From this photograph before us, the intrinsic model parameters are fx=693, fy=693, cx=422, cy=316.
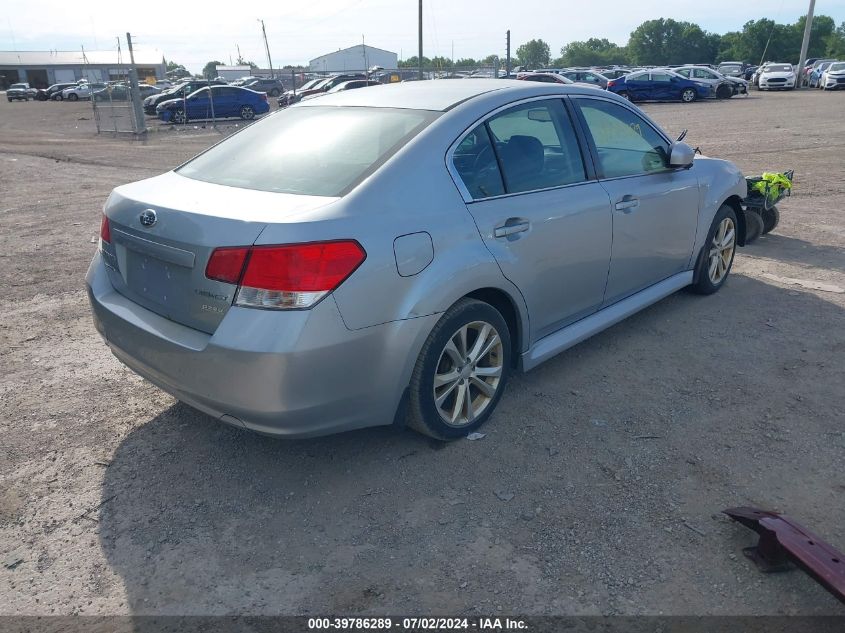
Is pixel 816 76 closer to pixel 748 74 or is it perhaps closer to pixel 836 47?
pixel 748 74

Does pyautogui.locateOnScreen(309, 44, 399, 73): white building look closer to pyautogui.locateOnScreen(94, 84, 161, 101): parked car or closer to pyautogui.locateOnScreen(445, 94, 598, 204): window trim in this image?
pyautogui.locateOnScreen(94, 84, 161, 101): parked car

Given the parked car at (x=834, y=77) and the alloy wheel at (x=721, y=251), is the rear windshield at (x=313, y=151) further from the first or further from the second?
the parked car at (x=834, y=77)

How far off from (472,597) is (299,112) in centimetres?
281

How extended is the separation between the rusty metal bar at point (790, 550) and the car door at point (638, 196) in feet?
6.16

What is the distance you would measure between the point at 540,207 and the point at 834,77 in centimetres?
4050

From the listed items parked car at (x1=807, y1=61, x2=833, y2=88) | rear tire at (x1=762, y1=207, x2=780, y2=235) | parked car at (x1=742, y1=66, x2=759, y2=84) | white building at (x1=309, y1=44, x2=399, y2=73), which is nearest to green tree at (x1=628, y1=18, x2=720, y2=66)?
white building at (x1=309, y1=44, x2=399, y2=73)

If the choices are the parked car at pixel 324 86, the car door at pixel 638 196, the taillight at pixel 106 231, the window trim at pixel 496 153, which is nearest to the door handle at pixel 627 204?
the car door at pixel 638 196

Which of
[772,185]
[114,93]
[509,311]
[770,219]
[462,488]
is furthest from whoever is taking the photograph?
[114,93]

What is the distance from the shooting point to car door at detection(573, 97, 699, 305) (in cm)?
430

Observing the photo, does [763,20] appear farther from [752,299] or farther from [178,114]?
Answer: [752,299]

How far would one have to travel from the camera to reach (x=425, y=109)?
11.8 feet

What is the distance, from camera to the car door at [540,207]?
137 inches

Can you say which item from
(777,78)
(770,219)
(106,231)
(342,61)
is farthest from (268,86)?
(342,61)

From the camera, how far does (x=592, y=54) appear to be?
427 feet
